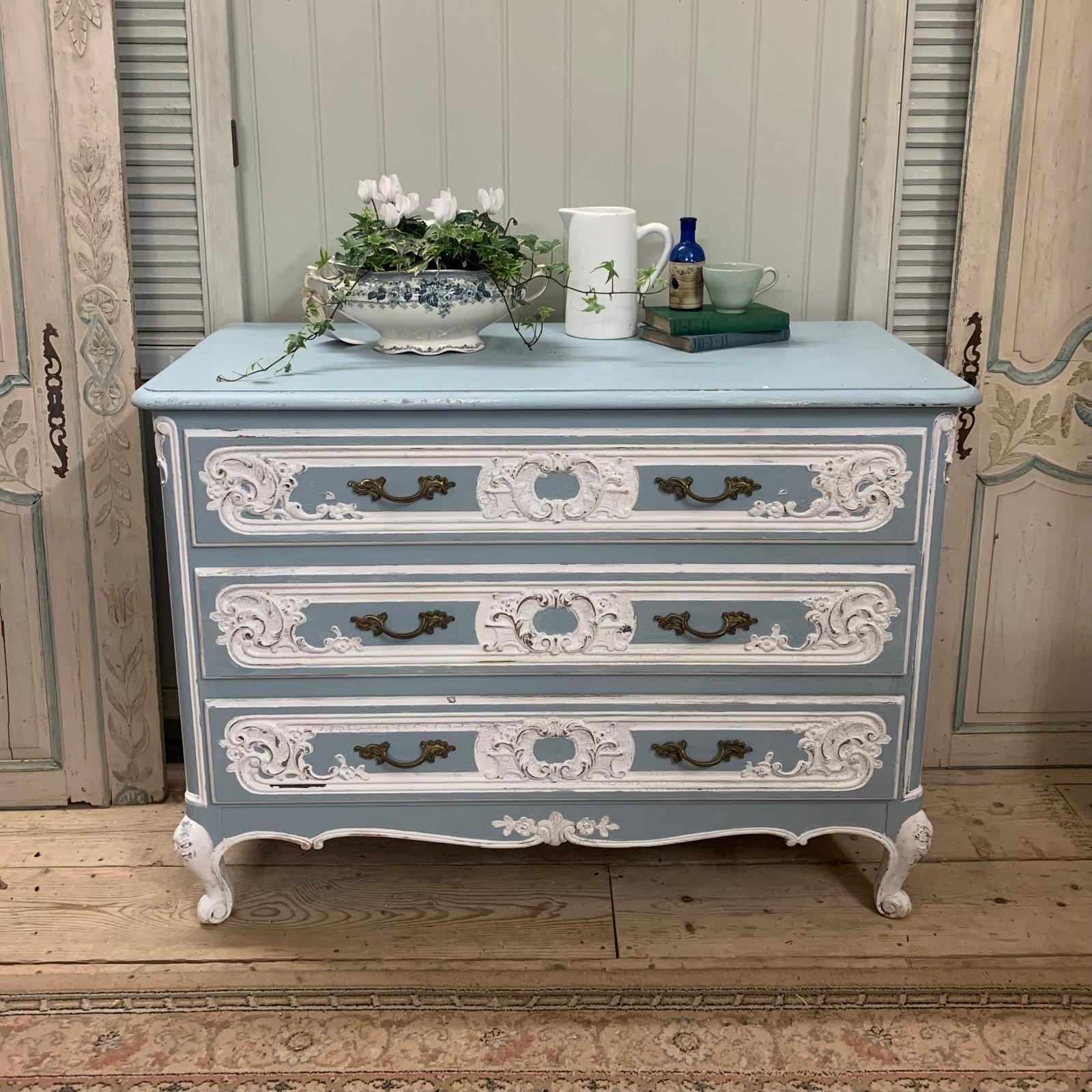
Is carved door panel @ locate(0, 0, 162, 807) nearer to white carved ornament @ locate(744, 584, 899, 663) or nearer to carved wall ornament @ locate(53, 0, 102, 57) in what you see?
carved wall ornament @ locate(53, 0, 102, 57)

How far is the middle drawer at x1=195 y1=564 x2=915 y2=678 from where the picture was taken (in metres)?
1.87

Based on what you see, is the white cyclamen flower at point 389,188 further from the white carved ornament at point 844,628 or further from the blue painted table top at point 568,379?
the white carved ornament at point 844,628

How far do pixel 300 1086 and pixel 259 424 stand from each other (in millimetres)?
962

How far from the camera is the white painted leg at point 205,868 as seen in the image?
199cm

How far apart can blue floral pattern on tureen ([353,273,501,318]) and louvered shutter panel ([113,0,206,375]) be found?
0.50 m

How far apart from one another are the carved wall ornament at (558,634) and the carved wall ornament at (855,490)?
0.26 meters

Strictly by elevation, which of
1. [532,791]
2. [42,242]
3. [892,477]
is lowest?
[532,791]

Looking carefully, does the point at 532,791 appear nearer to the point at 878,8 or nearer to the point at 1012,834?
the point at 1012,834

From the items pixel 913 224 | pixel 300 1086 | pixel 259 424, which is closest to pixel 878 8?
pixel 913 224

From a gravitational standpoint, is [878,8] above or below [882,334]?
above

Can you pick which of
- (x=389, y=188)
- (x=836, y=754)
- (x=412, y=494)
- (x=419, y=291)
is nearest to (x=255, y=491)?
(x=412, y=494)

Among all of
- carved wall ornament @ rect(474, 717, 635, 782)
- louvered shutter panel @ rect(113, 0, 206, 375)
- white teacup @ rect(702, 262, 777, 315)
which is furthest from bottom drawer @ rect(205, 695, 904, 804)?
louvered shutter panel @ rect(113, 0, 206, 375)

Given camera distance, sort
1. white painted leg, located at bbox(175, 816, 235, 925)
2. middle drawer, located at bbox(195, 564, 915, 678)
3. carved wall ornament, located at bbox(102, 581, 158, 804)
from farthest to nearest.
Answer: carved wall ornament, located at bbox(102, 581, 158, 804) → white painted leg, located at bbox(175, 816, 235, 925) → middle drawer, located at bbox(195, 564, 915, 678)

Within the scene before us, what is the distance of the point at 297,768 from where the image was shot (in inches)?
77.0
